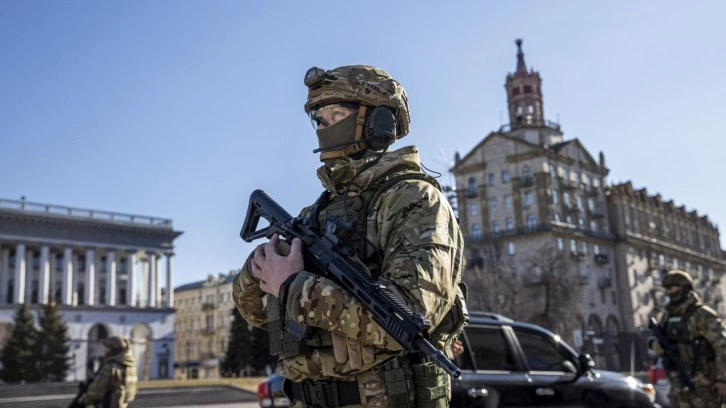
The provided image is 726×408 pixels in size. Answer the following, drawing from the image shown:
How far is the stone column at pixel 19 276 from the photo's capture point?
74562mm

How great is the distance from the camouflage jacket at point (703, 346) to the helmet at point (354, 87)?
6.36m

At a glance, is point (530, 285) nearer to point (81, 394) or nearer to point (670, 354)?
point (670, 354)

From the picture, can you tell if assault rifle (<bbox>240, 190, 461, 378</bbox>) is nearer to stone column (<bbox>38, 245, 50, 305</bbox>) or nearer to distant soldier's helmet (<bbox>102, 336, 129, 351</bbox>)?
distant soldier's helmet (<bbox>102, 336, 129, 351</bbox>)

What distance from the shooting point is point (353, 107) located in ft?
11.4

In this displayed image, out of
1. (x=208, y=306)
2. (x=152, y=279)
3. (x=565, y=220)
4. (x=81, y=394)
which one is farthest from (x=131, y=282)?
(x=81, y=394)

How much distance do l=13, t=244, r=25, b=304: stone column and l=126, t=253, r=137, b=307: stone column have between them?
10.9 meters

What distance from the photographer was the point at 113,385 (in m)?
9.91

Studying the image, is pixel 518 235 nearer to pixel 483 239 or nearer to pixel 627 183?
pixel 483 239

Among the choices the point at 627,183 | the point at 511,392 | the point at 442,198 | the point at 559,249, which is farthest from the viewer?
the point at 627,183

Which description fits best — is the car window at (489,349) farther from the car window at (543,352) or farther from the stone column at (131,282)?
the stone column at (131,282)

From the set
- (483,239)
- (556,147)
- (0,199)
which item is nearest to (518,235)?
(483,239)

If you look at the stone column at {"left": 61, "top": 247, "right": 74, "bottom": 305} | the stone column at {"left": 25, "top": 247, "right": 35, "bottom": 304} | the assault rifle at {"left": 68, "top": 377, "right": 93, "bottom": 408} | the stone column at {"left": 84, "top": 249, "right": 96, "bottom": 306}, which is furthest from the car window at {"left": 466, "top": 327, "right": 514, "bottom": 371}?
the stone column at {"left": 84, "top": 249, "right": 96, "bottom": 306}

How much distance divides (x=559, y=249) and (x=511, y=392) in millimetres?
63313

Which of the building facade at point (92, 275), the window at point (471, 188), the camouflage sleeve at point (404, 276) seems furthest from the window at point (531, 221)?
the camouflage sleeve at point (404, 276)
